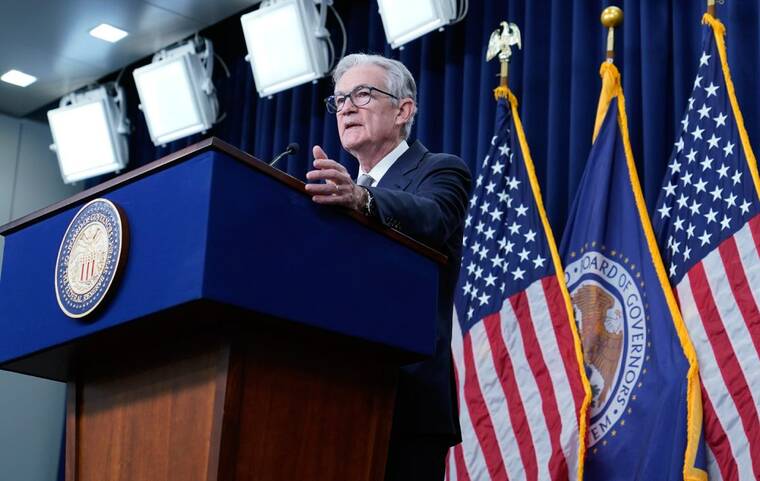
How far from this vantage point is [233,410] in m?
1.62

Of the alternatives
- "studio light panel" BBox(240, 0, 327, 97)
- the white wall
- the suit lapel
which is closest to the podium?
the suit lapel

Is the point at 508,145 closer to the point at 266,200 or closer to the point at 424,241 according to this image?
the point at 424,241

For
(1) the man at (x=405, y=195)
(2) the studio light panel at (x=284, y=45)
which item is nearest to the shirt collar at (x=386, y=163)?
(1) the man at (x=405, y=195)

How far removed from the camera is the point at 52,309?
1844 mm

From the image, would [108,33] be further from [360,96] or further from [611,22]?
[360,96]

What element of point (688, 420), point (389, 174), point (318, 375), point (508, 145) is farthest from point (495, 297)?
point (318, 375)

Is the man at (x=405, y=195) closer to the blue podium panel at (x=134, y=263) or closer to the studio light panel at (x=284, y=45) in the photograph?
the blue podium panel at (x=134, y=263)

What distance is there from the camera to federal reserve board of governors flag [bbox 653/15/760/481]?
3434mm

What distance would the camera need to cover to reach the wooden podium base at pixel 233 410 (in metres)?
1.63

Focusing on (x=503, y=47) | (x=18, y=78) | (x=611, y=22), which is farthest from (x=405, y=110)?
(x=18, y=78)

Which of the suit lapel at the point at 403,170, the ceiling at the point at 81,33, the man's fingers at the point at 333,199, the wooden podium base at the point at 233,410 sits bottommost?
the wooden podium base at the point at 233,410

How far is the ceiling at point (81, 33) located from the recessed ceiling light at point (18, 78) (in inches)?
1.6

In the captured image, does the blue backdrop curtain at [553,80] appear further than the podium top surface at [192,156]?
Yes

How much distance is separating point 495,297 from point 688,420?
1.05 meters
